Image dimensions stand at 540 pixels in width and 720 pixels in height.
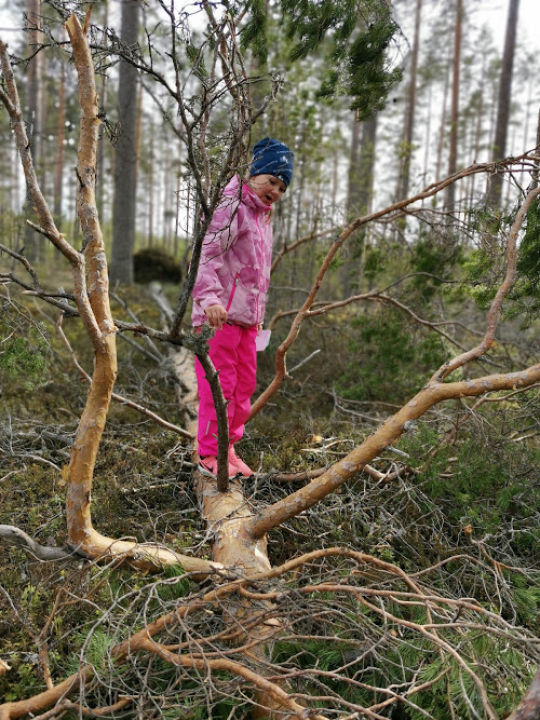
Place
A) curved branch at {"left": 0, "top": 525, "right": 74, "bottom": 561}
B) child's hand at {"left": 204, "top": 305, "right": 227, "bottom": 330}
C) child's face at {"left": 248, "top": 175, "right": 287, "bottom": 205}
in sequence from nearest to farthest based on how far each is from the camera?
curved branch at {"left": 0, "top": 525, "right": 74, "bottom": 561}
child's hand at {"left": 204, "top": 305, "right": 227, "bottom": 330}
child's face at {"left": 248, "top": 175, "right": 287, "bottom": 205}

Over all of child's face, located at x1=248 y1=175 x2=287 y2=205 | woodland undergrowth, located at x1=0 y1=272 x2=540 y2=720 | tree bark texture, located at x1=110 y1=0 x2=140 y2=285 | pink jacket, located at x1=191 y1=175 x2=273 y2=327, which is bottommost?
woodland undergrowth, located at x1=0 y1=272 x2=540 y2=720

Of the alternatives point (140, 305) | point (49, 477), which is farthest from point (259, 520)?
point (140, 305)

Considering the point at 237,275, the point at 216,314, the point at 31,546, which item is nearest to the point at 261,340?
the point at 237,275

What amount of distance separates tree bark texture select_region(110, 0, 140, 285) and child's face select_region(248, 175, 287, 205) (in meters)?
5.96

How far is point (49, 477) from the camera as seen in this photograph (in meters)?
3.05

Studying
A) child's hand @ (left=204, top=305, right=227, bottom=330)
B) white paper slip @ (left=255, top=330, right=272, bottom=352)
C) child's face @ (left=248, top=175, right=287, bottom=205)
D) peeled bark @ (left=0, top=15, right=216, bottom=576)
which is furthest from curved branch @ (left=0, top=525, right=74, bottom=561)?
child's face @ (left=248, top=175, right=287, bottom=205)

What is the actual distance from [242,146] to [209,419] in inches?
61.2

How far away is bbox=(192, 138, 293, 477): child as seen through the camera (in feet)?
8.56

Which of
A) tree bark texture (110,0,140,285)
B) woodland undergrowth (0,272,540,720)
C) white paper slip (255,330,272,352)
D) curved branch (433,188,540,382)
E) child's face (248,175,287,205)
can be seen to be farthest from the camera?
tree bark texture (110,0,140,285)

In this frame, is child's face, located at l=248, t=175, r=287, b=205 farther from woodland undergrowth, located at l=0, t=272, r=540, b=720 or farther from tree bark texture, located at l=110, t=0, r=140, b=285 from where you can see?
tree bark texture, located at l=110, t=0, r=140, b=285

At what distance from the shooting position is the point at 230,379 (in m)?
2.90

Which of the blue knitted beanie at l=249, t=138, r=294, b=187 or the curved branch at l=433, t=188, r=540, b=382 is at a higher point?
the blue knitted beanie at l=249, t=138, r=294, b=187

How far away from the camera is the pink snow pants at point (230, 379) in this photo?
284cm

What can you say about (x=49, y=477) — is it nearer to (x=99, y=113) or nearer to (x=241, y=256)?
(x=241, y=256)
